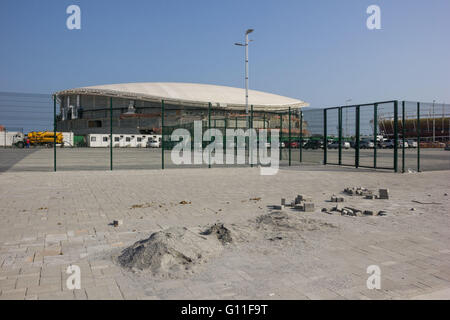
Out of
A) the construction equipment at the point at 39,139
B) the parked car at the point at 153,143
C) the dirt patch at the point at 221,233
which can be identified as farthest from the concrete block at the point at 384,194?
the parked car at the point at 153,143

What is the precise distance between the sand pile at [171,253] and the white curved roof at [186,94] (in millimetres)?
69028

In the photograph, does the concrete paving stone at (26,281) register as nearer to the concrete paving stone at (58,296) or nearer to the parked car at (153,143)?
the concrete paving stone at (58,296)

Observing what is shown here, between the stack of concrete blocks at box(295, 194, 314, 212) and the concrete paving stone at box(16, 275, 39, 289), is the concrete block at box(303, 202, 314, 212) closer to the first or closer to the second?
the stack of concrete blocks at box(295, 194, 314, 212)

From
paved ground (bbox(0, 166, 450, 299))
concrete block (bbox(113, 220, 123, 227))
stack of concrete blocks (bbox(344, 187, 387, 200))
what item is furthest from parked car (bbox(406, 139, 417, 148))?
concrete block (bbox(113, 220, 123, 227))

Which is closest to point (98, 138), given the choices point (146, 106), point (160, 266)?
point (146, 106)

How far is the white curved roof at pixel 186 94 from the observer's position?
73875 mm

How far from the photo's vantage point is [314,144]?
19312 millimetres

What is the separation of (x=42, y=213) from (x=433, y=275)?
20.2 feet

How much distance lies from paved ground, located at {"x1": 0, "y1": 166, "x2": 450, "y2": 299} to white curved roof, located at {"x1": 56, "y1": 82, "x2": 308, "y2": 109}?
65.2m

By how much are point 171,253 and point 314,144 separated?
53.2 feet

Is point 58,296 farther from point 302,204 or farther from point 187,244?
point 302,204

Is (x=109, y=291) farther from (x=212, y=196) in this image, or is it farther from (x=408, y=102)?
(x=408, y=102)
